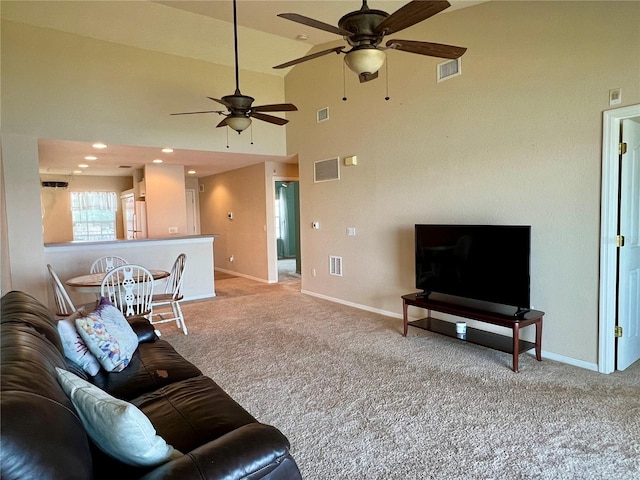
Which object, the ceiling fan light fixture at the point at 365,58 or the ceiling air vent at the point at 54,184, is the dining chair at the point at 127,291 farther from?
the ceiling air vent at the point at 54,184

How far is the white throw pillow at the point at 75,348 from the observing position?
7.47 ft

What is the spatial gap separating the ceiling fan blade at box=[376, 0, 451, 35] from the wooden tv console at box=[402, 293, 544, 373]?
8.19ft

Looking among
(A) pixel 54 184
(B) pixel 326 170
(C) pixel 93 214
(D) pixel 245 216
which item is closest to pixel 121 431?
(B) pixel 326 170

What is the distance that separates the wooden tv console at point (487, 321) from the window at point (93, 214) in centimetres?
943

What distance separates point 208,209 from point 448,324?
23.5 feet

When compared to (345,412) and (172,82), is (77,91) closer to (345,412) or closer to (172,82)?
(172,82)

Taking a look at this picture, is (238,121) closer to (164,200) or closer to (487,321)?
(487,321)

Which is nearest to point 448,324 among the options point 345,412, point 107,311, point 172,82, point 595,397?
point 595,397

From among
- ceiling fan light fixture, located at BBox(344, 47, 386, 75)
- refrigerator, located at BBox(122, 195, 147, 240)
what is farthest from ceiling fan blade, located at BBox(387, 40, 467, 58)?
refrigerator, located at BBox(122, 195, 147, 240)

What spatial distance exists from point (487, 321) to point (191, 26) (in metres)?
5.21

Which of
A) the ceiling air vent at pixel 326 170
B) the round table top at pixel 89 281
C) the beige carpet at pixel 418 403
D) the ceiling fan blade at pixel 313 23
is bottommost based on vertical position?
the beige carpet at pixel 418 403

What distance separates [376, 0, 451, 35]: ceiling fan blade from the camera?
1987 millimetres

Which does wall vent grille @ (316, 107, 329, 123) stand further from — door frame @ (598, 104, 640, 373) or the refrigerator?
the refrigerator

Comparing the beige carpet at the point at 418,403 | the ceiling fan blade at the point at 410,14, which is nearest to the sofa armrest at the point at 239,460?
the beige carpet at the point at 418,403
